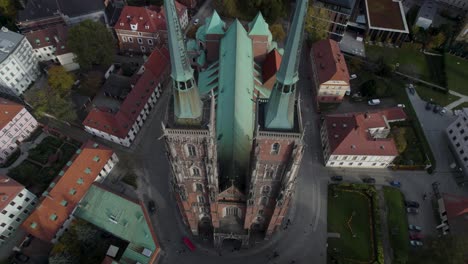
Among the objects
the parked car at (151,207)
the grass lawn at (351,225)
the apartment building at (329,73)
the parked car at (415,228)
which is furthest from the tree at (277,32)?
the parked car at (415,228)

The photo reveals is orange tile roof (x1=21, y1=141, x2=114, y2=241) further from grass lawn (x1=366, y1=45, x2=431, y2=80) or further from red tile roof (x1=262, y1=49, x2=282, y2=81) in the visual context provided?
grass lawn (x1=366, y1=45, x2=431, y2=80)

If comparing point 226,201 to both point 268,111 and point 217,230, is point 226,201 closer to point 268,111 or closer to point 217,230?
point 217,230

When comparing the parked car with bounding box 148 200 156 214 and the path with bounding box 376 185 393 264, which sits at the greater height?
the path with bounding box 376 185 393 264

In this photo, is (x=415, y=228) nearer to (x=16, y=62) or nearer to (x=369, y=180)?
(x=369, y=180)

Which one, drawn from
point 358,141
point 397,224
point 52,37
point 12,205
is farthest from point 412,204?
point 52,37

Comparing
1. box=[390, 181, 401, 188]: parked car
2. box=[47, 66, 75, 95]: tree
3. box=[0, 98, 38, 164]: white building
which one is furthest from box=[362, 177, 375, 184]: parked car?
box=[0, 98, 38, 164]: white building

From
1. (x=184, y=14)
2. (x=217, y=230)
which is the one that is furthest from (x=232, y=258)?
(x=184, y=14)

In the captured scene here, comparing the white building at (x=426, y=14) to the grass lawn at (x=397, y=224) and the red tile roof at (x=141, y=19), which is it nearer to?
the grass lawn at (x=397, y=224)
